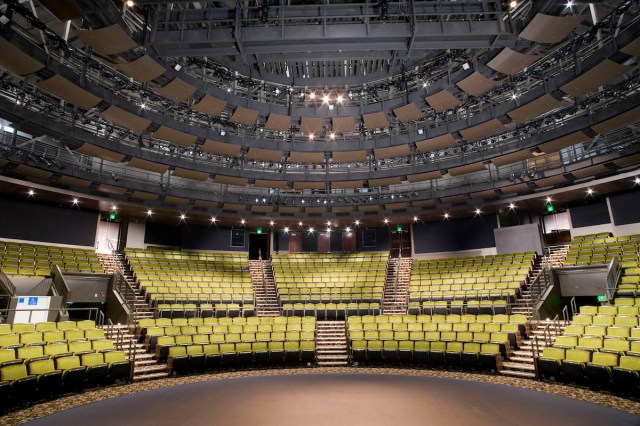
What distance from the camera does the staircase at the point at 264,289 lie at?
48.7 ft

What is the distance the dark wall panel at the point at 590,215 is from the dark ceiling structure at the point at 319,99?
7.16 feet

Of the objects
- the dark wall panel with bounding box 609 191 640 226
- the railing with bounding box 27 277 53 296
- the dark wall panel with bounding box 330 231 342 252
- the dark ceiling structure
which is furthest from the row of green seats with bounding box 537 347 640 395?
the dark wall panel with bounding box 330 231 342 252

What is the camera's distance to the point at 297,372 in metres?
9.20

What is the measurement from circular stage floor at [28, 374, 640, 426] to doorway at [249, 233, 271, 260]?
1401cm

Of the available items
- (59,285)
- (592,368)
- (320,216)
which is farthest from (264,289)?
(592,368)

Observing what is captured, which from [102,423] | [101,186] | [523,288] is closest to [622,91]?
[523,288]

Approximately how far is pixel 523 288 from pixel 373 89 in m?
9.43

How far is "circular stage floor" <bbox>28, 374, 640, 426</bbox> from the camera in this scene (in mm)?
5383

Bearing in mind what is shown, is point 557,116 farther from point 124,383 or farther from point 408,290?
point 124,383

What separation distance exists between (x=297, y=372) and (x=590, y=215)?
15101 mm

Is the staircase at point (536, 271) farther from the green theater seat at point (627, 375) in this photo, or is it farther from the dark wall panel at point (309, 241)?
the dark wall panel at point (309, 241)

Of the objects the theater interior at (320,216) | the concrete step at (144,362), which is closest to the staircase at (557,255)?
the theater interior at (320,216)

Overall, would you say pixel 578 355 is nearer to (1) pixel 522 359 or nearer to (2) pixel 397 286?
(1) pixel 522 359

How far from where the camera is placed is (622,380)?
6309 mm
